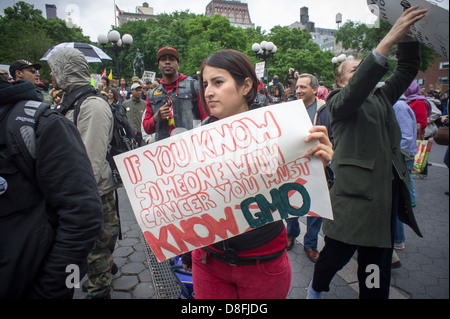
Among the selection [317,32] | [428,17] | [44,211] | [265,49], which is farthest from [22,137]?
[317,32]

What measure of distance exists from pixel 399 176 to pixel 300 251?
80.7 inches

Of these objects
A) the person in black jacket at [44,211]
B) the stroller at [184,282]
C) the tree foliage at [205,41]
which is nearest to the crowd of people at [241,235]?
the person in black jacket at [44,211]

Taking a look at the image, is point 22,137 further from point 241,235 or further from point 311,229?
point 311,229

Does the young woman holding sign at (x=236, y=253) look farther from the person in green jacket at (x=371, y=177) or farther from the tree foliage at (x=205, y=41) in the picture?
the tree foliage at (x=205, y=41)

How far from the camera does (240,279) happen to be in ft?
4.67

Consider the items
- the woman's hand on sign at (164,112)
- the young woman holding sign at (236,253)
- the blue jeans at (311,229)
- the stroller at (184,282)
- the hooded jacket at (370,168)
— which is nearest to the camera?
the young woman holding sign at (236,253)

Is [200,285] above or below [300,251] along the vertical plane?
above

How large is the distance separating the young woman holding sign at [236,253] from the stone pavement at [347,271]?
59.8 inches

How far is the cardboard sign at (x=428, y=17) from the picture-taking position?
1010 millimetres

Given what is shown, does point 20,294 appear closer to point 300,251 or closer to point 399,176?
point 399,176

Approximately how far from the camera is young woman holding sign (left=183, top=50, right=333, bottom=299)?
142cm

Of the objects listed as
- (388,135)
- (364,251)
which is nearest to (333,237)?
(364,251)
